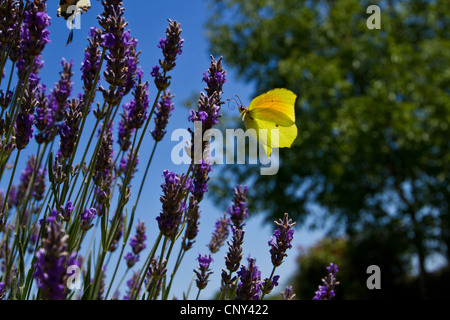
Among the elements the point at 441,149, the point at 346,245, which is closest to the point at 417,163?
the point at 441,149

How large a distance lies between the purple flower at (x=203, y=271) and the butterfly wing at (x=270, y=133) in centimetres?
67

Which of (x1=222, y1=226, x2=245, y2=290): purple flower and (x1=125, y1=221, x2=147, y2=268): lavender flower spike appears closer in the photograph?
(x1=222, y1=226, x2=245, y2=290): purple flower

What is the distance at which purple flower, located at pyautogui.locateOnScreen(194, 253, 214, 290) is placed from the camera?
1.90 metres

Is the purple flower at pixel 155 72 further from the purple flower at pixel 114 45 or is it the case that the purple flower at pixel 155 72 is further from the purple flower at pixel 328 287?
the purple flower at pixel 328 287

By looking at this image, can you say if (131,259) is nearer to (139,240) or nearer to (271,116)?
(139,240)

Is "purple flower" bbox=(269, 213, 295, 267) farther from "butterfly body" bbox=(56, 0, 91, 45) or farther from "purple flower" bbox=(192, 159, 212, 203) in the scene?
"butterfly body" bbox=(56, 0, 91, 45)

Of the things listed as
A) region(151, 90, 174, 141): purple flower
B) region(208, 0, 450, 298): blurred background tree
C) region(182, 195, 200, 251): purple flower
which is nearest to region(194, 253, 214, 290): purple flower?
region(182, 195, 200, 251): purple flower

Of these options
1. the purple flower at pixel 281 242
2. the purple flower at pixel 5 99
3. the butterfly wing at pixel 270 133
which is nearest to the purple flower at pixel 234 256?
the purple flower at pixel 281 242

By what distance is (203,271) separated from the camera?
1920mm

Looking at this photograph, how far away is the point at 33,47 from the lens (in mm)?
1614

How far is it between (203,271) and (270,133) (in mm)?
959

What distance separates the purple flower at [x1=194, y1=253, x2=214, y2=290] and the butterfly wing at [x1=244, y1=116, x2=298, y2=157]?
2.21 feet

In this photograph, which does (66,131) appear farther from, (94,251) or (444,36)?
(444,36)
